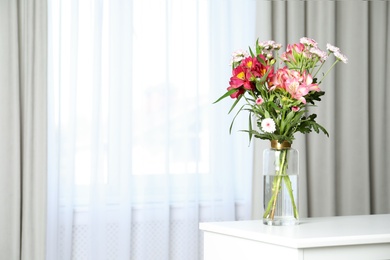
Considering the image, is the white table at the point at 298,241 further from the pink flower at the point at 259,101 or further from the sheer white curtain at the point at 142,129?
the sheer white curtain at the point at 142,129

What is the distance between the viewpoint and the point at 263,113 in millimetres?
2227

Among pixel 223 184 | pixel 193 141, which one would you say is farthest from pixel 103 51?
pixel 223 184

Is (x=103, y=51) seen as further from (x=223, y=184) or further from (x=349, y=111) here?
(x=349, y=111)

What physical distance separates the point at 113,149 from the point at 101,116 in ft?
0.59

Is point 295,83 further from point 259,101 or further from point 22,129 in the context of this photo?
point 22,129

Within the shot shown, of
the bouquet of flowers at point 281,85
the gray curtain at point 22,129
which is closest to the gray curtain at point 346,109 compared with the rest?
the gray curtain at point 22,129

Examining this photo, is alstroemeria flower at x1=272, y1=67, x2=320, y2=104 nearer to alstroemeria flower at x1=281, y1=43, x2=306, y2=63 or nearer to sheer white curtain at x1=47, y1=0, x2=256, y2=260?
alstroemeria flower at x1=281, y1=43, x2=306, y2=63

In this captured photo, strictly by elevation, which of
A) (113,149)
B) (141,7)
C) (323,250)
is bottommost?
(323,250)

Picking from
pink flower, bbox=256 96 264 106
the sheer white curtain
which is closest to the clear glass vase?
pink flower, bbox=256 96 264 106

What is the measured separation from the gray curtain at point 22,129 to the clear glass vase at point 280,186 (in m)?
1.30

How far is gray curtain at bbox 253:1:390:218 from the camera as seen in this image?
3.62 metres

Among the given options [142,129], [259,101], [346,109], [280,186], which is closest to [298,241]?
[280,186]

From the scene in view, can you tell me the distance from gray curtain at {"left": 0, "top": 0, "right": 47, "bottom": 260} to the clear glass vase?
1.30 m

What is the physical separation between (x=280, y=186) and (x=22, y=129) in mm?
1454
